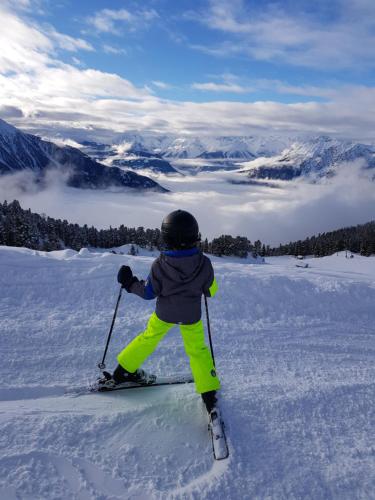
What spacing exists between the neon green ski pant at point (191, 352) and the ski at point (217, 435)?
33 cm

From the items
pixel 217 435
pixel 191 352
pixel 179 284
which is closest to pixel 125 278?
pixel 179 284

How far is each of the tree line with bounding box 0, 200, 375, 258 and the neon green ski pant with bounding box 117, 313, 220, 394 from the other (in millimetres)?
71752

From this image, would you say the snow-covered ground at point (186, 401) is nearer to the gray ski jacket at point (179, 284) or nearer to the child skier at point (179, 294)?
the child skier at point (179, 294)

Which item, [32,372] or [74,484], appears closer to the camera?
[74,484]

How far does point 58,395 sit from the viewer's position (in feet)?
15.1

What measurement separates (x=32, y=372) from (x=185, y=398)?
220cm

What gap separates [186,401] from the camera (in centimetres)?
440

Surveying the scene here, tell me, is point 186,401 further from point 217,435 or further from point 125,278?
point 125,278

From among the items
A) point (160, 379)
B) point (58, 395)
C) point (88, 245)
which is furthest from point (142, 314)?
point (88, 245)

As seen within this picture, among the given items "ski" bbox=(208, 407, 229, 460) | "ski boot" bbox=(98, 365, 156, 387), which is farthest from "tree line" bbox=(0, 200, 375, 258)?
"ski" bbox=(208, 407, 229, 460)

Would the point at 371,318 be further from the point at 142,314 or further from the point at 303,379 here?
the point at 142,314

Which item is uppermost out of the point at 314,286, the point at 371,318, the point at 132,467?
the point at 314,286

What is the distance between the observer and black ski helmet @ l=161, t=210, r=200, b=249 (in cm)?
433

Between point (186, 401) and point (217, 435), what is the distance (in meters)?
0.74
